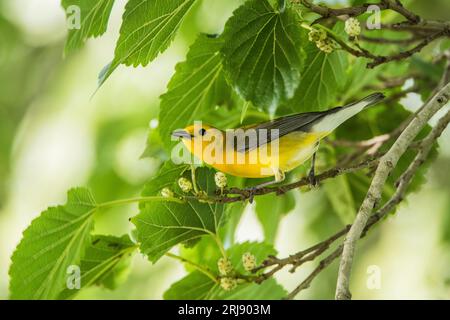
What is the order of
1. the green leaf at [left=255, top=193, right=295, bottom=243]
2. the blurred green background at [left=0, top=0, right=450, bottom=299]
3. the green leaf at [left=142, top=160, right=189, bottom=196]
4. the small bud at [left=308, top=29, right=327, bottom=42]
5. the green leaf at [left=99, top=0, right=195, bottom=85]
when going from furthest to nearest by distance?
the blurred green background at [left=0, top=0, right=450, bottom=299] → the green leaf at [left=255, top=193, right=295, bottom=243] → the green leaf at [left=142, top=160, right=189, bottom=196] → the small bud at [left=308, top=29, right=327, bottom=42] → the green leaf at [left=99, top=0, right=195, bottom=85]

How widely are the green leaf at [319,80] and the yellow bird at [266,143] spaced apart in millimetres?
164

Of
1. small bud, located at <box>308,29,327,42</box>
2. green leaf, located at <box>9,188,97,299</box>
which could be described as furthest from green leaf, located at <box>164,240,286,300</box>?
small bud, located at <box>308,29,327,42</box>

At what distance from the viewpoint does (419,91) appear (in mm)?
3082

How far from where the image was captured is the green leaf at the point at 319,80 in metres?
2.27

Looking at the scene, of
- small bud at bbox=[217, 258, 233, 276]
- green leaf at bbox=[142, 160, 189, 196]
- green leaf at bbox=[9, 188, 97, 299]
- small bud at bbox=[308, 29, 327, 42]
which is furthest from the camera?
green leaf at bbox=[9, 188, 97, 299]

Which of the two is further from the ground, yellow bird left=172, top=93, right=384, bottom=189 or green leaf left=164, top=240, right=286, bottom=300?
yellow bird left=172, top=93, right=384, bottom=189

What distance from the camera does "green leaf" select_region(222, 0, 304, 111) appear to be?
179 cm

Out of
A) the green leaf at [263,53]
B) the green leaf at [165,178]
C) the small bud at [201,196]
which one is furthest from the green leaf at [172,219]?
the green leaf at [263,53]

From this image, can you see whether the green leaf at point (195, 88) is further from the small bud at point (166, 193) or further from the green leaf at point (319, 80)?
the small bud at point (166, 193)

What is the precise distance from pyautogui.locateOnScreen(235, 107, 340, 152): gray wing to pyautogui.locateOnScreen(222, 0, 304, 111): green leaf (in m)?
0.33

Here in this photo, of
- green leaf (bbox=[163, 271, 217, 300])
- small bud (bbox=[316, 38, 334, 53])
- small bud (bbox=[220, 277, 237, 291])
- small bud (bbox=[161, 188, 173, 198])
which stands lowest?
small bud (bbox=[220, 277, 237, 291])

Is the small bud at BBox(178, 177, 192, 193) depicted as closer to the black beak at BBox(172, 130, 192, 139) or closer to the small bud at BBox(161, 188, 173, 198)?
the small bud at BBox(161, 188, 173, 198)
